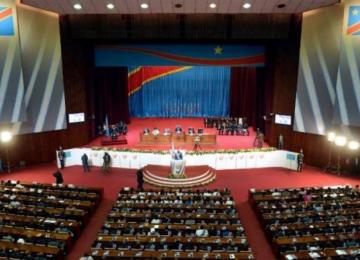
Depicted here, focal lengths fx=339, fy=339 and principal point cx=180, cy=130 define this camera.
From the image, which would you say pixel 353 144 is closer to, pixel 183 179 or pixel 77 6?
pixel 183 179

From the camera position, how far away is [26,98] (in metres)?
19.0

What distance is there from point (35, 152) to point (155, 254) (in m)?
13.5

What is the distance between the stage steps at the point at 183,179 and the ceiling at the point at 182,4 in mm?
8404

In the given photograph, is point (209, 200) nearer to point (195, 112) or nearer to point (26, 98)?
point (26, 98)

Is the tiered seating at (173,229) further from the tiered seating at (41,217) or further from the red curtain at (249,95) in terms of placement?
the red curtain at (249,95)

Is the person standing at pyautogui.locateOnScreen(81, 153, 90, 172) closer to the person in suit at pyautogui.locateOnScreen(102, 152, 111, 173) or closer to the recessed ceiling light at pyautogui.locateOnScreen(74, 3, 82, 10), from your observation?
the person in suit at pyautogui.locateOnScreen(102, 152, 111, 173)

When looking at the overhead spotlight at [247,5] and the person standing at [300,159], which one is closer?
the overhead spotlight at [247,5]

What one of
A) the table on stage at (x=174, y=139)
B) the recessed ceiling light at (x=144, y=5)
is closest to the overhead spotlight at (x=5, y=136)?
the table on stage at (x=174, y=139)

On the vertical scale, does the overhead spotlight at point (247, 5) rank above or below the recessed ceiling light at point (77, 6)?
below

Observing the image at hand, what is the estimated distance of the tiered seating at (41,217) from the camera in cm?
1002

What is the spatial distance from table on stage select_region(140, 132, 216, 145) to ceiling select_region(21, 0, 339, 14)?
7.81 m

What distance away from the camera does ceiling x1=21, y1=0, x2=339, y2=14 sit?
1633 cm

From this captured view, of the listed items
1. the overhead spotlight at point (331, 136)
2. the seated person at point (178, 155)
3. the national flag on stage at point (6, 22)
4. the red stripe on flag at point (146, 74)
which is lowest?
the seated person at point (178, 155)

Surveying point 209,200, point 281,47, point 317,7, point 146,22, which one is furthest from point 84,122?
point 317,7
